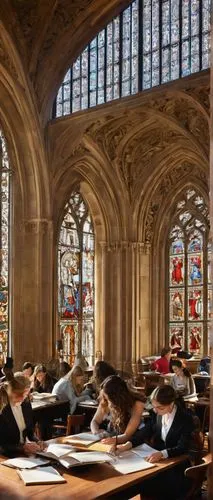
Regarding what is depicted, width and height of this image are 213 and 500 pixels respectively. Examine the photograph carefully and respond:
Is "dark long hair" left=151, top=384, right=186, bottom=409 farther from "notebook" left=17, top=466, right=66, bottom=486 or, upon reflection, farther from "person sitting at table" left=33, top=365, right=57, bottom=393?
"person sitting at table" left=33, top=365, right=57, bottom=393

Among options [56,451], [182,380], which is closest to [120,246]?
[182,380]

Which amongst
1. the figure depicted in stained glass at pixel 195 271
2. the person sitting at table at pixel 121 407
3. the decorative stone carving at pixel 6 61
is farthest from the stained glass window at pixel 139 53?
the person sitting at table at pixel 121 407

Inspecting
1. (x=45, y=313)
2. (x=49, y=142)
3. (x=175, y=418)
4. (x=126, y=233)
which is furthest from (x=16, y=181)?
(x=175, y=418)

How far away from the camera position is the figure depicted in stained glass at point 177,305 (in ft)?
61.9

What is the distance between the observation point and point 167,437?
191 inches

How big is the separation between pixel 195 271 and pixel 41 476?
49.4 feet

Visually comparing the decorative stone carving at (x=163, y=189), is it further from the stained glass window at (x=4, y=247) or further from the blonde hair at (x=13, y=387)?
the blonde hair at (x=13, y=387)

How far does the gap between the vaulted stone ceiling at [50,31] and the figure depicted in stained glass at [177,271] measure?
692 cm

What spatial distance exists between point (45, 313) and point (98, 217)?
4610 mm

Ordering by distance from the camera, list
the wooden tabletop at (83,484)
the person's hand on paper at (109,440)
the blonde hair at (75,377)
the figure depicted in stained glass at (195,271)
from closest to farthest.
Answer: the wooden tabletop at (83,484)
the person's hand on paper at (109,440)
the blonde hair at (75,377)
the figure depicted in stained glass at (195,271)

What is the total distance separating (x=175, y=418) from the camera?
486cm

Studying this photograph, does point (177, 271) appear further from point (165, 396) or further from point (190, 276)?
point (165, 396)

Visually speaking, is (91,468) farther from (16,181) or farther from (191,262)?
(191,262)

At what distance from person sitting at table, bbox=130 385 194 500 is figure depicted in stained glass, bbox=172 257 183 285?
13.9 metres
